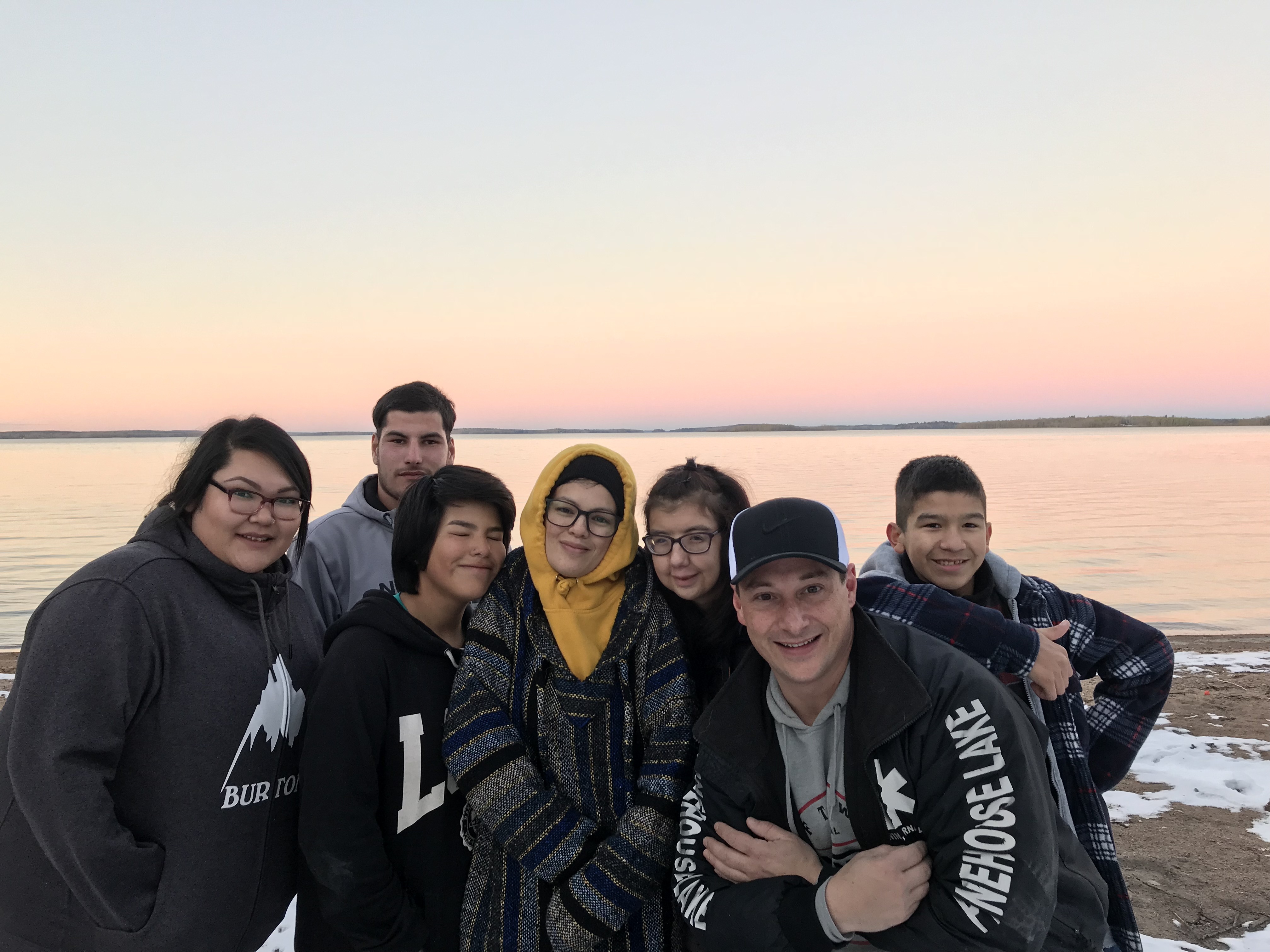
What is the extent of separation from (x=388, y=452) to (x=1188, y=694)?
779 cm

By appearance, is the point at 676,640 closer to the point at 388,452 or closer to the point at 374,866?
the point at 374,866

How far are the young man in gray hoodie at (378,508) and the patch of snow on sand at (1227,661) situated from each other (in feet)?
27.8

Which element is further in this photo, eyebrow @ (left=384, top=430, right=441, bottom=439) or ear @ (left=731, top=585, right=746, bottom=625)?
eyebrow @ (left=384, top=430, right=441, bottom=439)

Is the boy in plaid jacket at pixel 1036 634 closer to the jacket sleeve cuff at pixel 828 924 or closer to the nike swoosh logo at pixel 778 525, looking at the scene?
the nike swoosh logo at pixel 778 525

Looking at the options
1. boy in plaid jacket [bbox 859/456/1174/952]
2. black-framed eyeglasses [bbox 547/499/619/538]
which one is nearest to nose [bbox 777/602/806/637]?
boy in plaid jacket [bbox 859/456/1174/952]

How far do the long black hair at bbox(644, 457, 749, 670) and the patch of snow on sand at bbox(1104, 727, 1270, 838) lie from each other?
378 centimetres

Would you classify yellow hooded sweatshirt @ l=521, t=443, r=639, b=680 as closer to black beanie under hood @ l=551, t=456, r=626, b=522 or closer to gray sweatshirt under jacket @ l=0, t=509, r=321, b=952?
black beanie under hood @ l=551, t=456, r=626, b=522

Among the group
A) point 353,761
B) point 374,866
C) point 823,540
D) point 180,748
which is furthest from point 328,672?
point 823,540

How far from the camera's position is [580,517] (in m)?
2.65

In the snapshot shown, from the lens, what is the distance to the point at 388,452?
415 centimetres

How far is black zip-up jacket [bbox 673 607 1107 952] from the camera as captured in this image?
1.92 m

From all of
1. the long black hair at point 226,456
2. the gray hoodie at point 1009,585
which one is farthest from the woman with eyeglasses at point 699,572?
the long black hair at point 226,456

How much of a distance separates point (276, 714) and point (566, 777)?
0.95 m

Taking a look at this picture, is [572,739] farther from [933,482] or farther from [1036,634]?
[933,482]
